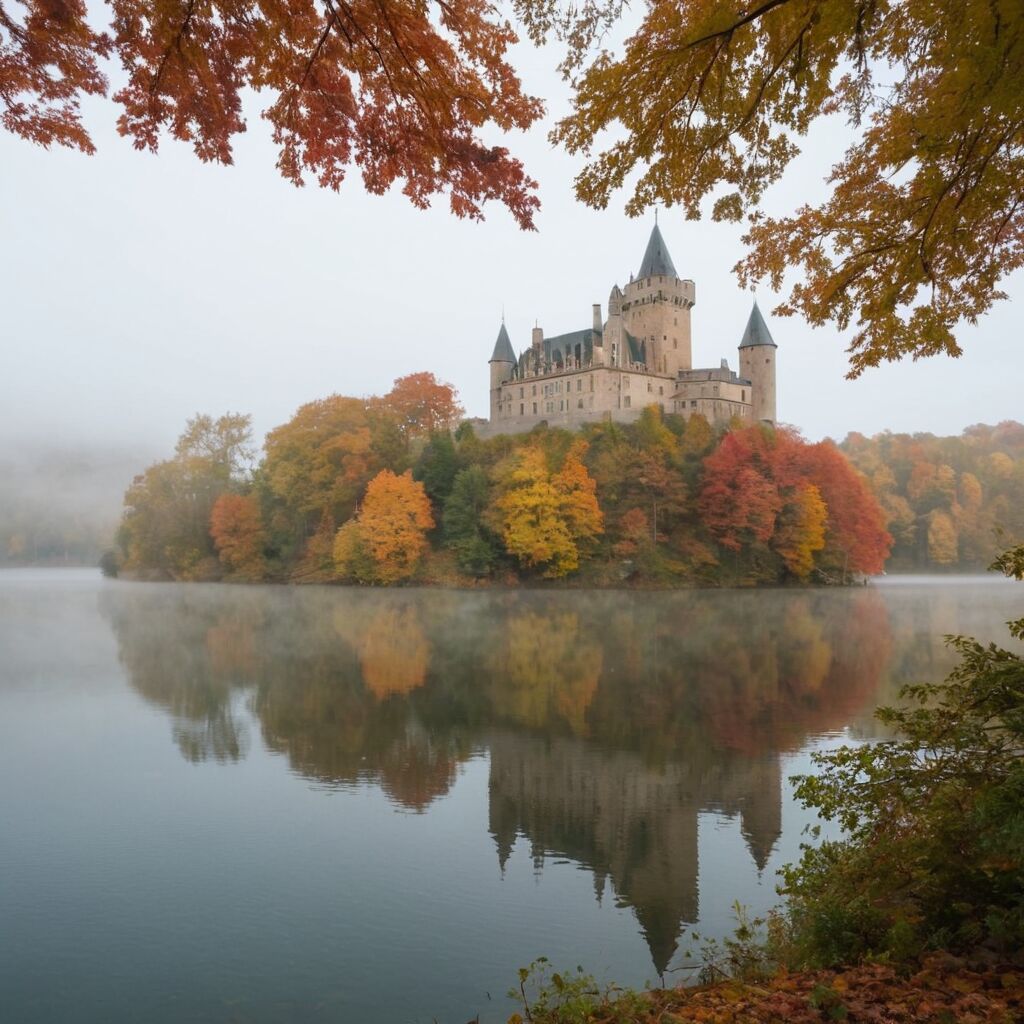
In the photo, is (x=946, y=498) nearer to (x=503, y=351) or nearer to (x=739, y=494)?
(x=739, y=494)

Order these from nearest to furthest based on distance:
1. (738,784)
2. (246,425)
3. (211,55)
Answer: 1. (211,55)
2. (738,784)
3. (246,425)

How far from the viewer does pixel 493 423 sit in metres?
57.8

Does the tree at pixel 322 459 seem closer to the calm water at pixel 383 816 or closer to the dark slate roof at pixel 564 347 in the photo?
the dark slate roof at pixel 564 347

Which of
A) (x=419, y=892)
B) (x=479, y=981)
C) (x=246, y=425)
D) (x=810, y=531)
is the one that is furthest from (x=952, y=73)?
(x=246, y=425)

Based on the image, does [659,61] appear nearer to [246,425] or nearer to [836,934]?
[836,934]

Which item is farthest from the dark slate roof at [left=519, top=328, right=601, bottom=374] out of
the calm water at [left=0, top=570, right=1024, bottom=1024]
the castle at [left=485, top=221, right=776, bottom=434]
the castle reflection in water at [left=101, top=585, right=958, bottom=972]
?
the calm water at [left=0, top=570, right=1024, bottom=1024]

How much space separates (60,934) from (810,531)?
4051 cm

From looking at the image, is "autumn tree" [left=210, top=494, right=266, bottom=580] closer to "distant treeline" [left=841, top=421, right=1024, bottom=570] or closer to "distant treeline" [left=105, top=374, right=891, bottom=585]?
"distant treeline" [left=105, top=374, right=891, bottom=585]

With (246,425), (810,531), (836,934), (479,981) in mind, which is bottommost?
(479,981)

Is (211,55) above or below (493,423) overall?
below

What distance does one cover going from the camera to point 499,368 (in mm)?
63344

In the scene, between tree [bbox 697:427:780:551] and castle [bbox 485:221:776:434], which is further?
castle [bbox 485:221:776:434]

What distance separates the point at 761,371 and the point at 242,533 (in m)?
38.4

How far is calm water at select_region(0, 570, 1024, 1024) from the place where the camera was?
16.3 feet
